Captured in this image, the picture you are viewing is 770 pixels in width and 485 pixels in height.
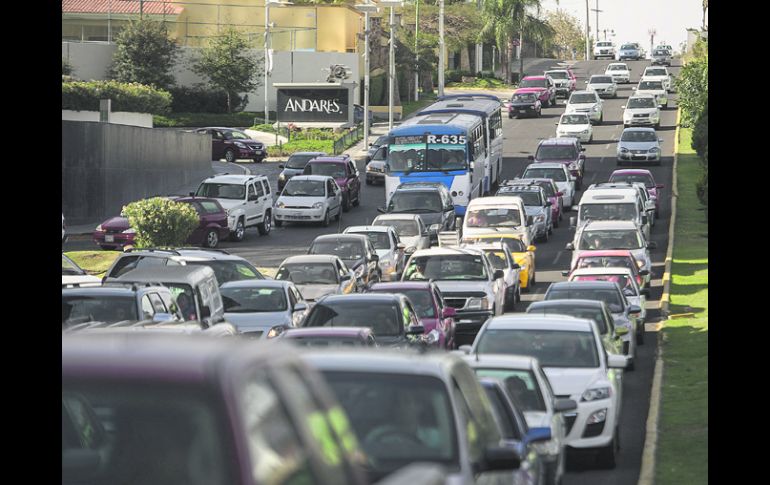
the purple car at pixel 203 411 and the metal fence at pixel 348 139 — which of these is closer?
the purple car at pixel 203 411

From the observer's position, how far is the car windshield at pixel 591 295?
25922mm

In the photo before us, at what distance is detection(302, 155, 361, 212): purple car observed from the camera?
5195 cm

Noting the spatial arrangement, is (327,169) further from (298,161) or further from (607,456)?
(607,456)

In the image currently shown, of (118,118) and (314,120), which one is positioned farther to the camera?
(314,120)

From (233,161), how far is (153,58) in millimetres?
16122

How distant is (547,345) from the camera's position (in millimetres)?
17719

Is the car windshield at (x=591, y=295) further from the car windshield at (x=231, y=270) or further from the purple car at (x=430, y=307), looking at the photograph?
the car windshield at (x=231, y=270)

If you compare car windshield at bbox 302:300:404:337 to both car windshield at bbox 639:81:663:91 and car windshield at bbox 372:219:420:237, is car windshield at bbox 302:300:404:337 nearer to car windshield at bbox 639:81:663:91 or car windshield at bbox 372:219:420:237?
car windshield at bbox 372:219:420:237

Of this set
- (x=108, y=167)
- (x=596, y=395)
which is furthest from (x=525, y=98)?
(x=596, y=395)

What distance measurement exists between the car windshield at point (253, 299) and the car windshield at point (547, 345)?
270 inches

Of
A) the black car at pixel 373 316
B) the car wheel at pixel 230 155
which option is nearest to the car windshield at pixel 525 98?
the car wheel at pixel 230 155

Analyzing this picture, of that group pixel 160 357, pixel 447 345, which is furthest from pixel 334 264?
pixel 160 357
